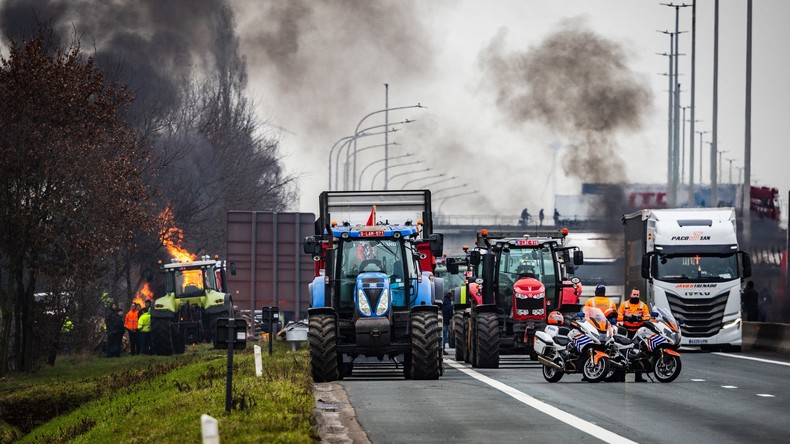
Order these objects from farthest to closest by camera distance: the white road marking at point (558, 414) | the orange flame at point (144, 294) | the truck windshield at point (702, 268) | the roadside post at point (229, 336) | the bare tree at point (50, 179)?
the orange flame at point (144, 294)
the bare tree at point (50, 179)
the truck windshield at point (702, 268)
the roadside post at point (229, 336)
the white road marking at point (558, 414)

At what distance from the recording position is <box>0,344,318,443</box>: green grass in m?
17.1

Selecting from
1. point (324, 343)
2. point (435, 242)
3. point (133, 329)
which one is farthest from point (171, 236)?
point (324, 343)

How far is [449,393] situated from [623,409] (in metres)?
3.91

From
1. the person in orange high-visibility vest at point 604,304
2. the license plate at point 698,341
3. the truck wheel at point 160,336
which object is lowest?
the truck wheel at point 160,336

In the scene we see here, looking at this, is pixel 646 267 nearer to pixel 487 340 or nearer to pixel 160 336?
pixel 487 340

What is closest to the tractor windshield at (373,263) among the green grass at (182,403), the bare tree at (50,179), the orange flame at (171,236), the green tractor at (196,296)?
the green grass at (182,403)

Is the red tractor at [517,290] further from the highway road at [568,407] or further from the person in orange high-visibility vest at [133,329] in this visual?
the person in orange high-visibility vest at [133,329]

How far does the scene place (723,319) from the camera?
40312mm

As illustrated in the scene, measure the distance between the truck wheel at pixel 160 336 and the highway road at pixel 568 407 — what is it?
1663 cm

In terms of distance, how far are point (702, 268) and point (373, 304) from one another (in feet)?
50.8

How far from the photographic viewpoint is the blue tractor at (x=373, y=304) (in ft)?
87.4

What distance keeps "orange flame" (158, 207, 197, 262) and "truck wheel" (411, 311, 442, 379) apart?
33.7 meters

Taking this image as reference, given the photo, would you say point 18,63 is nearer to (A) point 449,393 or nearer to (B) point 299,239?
(B) point 299,239

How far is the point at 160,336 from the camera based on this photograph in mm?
47031
